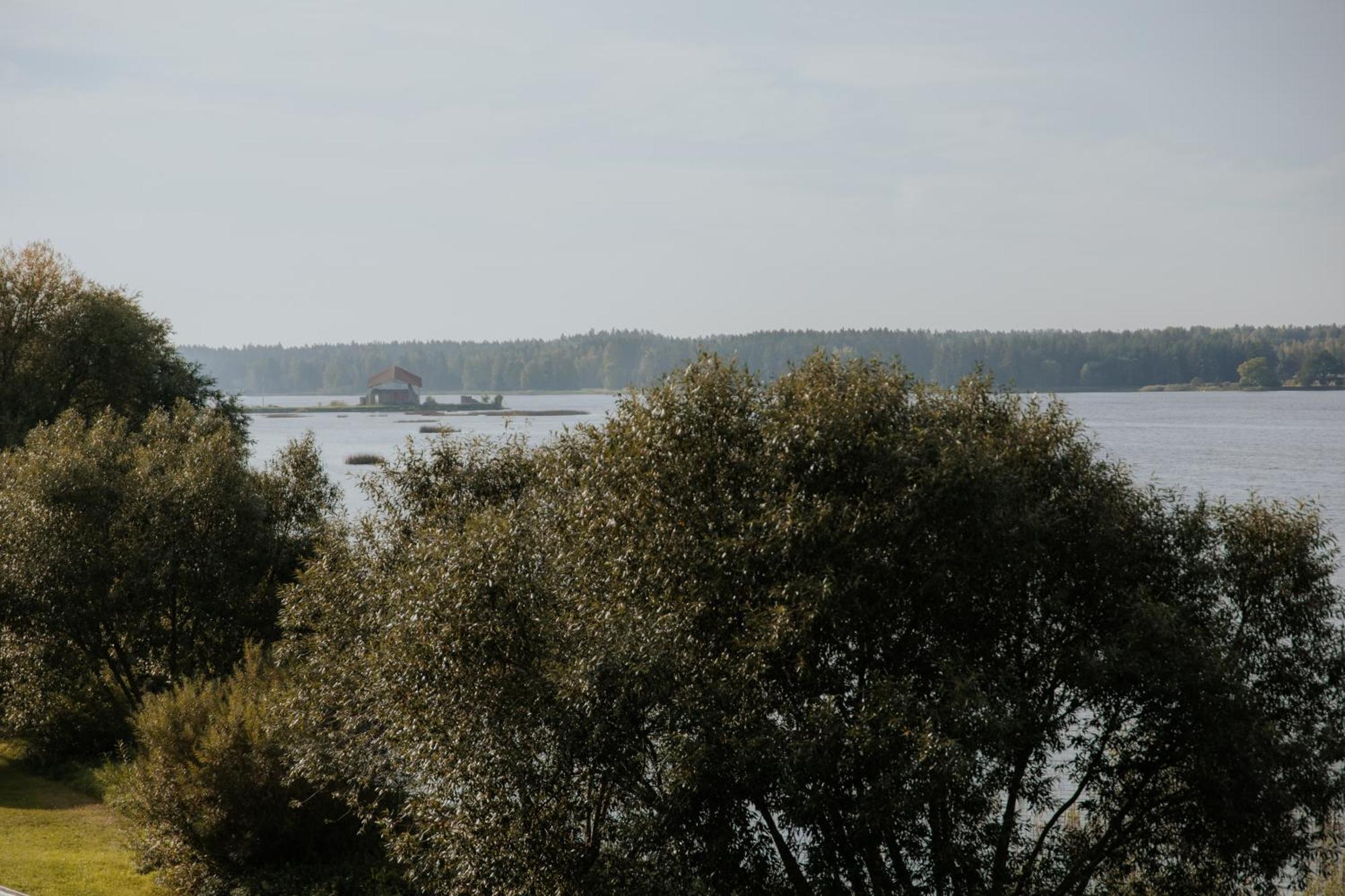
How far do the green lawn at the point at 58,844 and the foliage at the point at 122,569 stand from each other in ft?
7.32

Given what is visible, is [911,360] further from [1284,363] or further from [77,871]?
[77,871]

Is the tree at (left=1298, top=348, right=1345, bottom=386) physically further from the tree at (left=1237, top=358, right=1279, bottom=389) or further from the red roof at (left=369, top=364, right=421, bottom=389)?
the red roof at (left=369, top=364, right=421, bottom=389)

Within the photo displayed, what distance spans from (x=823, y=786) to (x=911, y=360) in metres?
121

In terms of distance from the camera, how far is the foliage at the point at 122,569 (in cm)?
2552

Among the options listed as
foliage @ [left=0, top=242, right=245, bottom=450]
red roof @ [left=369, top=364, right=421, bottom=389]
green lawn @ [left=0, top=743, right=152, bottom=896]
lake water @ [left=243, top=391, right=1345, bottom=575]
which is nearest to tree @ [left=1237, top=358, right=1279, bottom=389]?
Result: lake water @ [left=243, top=391, right=1345, bottom=575]

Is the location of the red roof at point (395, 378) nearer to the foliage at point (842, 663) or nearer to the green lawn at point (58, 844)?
the green lawn at point (58, 844)

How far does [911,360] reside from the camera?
13212 cm

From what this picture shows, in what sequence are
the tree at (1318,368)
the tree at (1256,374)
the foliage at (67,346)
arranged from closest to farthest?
the foliage at (67,346) < the tree at (1256,374) < the tree at (1318,368)

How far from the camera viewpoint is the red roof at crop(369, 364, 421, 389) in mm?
156125

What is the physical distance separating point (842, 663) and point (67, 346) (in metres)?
34.4

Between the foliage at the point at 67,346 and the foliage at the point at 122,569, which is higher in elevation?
the foliage at the point at 67,346

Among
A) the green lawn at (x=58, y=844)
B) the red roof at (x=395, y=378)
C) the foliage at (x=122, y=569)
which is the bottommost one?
the green lawn at (x=58, y=844)

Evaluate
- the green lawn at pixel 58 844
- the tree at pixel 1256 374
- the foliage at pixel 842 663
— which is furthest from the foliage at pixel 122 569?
the tree at pixel 1256 374

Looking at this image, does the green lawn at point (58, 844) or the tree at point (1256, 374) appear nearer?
the green lawn at point (58, 844)
